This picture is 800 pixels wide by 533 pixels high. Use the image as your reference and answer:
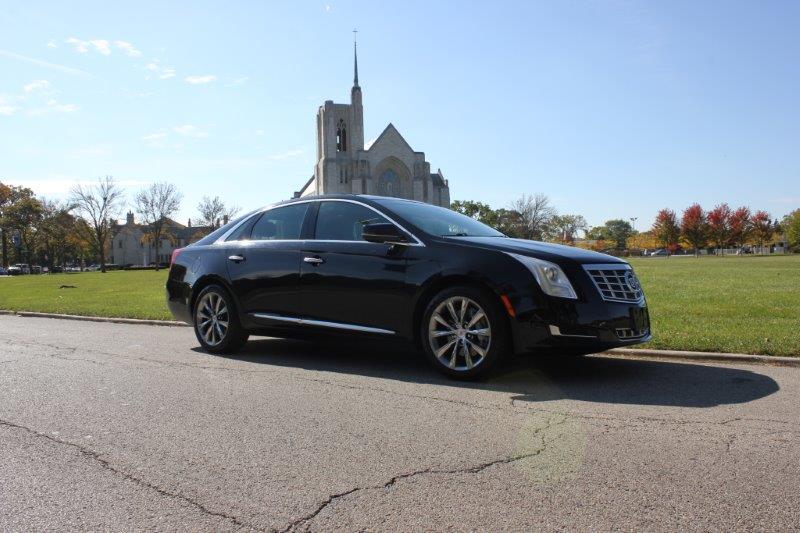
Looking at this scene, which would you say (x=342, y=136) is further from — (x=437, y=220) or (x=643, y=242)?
(x=437, y=220)

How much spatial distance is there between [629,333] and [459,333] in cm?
144

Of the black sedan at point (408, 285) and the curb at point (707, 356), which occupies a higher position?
the black sedan at point (408, 285)

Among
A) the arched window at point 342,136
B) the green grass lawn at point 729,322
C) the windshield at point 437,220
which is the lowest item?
the green grass lawn at point 729,322

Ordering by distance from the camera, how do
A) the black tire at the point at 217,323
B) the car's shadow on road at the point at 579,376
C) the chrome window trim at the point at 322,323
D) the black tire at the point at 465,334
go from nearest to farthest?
the car's shadow on road at the point at 579,376 < the black tire at the point at 465,334 < the chrome window trim at the point at 322,323 < the black tire at the point at 217,323

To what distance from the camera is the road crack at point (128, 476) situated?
9.11 ft

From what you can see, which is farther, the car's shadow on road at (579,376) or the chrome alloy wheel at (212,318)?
the chrome alloy wheel at (212,318)

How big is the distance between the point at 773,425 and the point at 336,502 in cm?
291

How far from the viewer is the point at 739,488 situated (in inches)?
117

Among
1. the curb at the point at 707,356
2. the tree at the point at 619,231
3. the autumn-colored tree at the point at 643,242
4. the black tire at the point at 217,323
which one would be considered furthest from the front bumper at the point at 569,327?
the tree at the point at 619,231

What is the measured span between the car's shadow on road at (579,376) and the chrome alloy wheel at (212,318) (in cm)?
39

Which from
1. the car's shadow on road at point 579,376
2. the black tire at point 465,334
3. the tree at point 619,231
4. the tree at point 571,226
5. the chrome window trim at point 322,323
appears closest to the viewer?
the car's shadow on road at point 579,376

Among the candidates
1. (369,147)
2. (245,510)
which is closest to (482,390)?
(245,510)

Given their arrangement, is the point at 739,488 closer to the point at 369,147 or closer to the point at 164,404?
the point at 164,404

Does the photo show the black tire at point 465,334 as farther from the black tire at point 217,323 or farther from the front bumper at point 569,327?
the black tire at point 217,323
